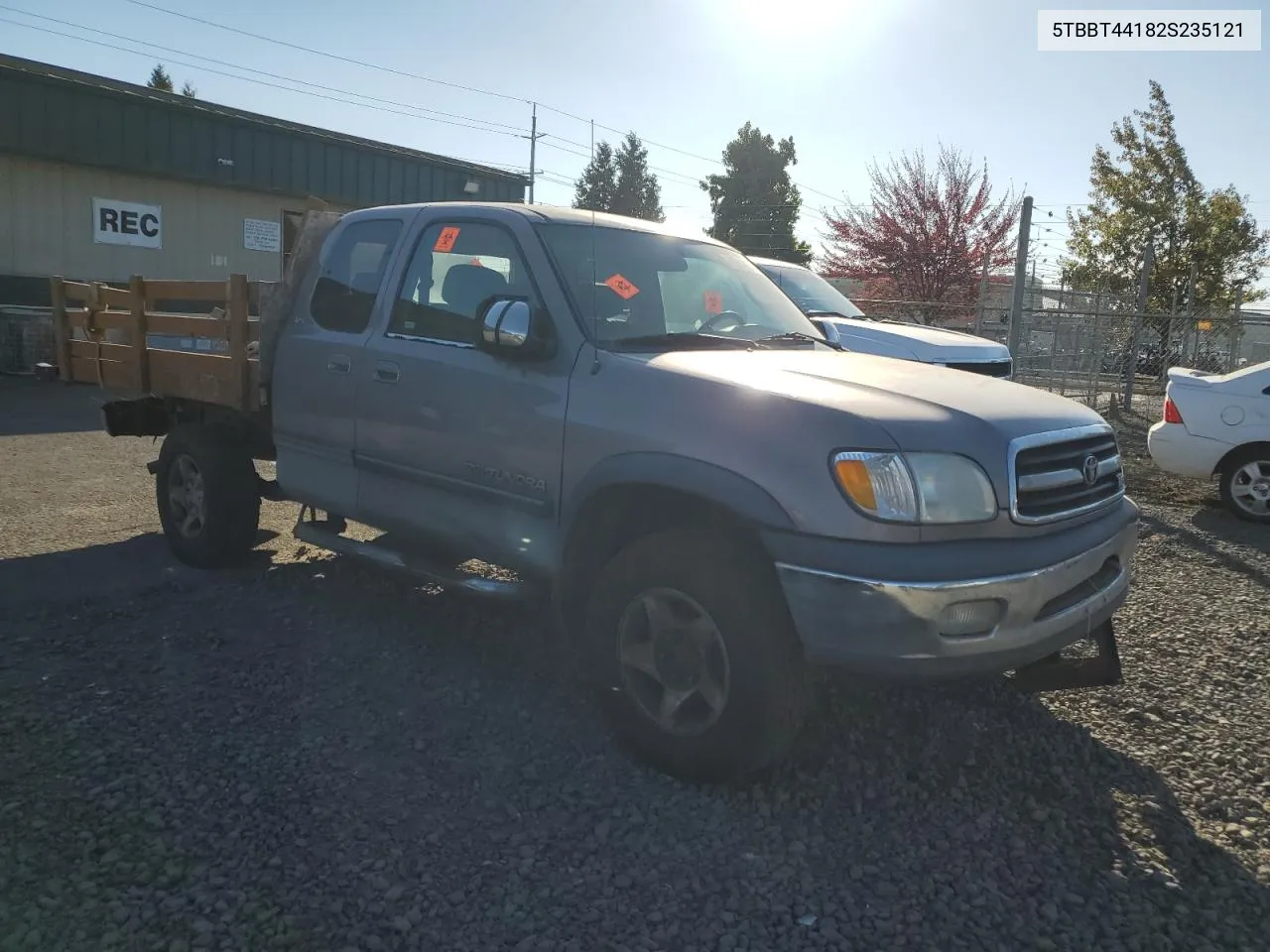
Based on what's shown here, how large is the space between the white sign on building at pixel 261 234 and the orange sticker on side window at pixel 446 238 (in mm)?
16553

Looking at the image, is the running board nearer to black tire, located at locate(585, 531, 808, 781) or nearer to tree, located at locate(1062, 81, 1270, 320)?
black tire, located at locate(585, 531, 808, 781)

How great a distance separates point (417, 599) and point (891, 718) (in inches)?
103

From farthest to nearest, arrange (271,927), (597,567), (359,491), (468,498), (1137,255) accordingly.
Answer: (1137,255) < (359,491) < (468,498) < (597,567) < (271,927)

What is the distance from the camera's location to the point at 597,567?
12.0ft

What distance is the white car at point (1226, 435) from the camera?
793 centimetres

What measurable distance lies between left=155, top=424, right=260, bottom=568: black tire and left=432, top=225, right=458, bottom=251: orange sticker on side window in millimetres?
2013

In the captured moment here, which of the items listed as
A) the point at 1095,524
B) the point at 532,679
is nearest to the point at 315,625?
the point at 532,679

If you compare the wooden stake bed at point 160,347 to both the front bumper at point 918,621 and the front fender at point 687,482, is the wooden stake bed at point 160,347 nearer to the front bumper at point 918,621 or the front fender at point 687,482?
the front fender at point 687,482

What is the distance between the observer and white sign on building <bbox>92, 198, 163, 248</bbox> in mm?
17109

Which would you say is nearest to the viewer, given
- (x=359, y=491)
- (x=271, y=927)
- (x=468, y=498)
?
(x=271, y=927)

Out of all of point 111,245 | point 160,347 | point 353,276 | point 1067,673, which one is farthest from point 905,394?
point 111,245

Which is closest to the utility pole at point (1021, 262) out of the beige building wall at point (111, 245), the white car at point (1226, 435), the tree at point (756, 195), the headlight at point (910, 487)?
the white car at point (1226, 435)

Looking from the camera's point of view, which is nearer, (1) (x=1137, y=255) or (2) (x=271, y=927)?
(2) (x=271, y=927)

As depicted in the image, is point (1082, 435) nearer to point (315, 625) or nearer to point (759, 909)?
point (759, 909)
